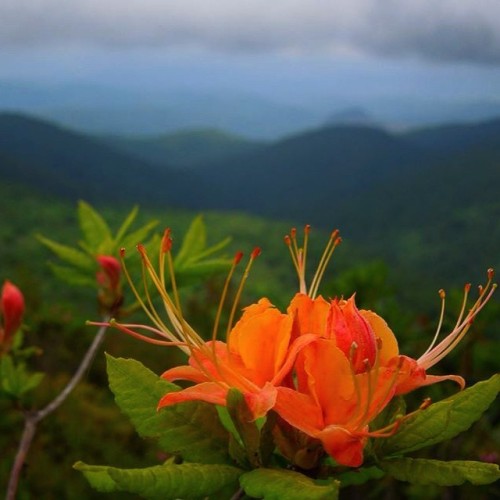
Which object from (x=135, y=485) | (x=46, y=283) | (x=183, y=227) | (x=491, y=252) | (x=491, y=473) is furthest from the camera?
(x=491, y=252)

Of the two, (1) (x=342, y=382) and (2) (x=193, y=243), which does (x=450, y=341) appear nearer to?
(1) (x=342, y=382)

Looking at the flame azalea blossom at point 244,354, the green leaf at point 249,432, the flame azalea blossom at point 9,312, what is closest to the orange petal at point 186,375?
the flame azalea blossom at point 244,354

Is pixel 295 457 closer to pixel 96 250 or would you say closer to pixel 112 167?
pixel 96 250

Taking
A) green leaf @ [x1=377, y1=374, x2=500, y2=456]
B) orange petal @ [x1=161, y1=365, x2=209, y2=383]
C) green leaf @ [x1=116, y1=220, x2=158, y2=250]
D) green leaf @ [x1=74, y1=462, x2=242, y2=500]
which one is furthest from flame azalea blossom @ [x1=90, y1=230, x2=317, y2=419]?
green leaf @ [x1=116, y1=220, x2=158, y2=250]

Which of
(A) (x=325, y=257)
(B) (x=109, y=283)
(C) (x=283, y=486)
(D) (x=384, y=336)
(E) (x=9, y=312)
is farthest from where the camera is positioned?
(B) (x=109, y=283)

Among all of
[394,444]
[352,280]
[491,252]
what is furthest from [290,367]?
[491,252]

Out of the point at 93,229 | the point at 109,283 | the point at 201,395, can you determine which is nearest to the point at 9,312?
the point at 109,283

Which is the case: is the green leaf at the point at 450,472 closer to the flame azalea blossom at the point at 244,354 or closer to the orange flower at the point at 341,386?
the orange flower at the point at 341,386
